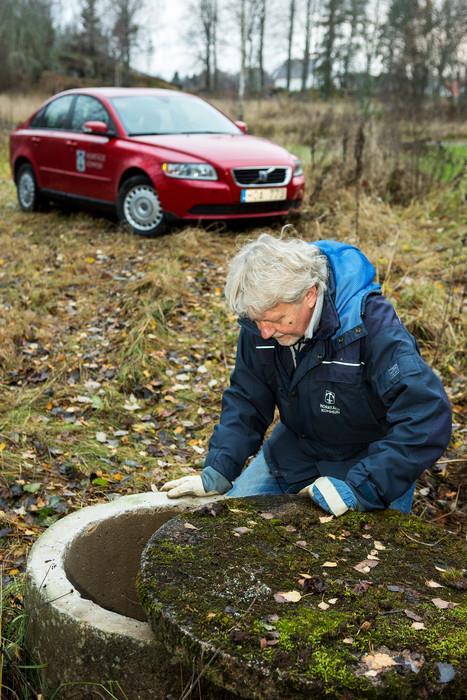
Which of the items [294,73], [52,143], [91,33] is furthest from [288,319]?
[294,73]

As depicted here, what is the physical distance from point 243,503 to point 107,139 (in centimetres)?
676

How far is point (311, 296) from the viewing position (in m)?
2.85

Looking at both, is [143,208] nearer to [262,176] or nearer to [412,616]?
[262,176]

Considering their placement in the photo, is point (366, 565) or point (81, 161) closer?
point (366, 565)

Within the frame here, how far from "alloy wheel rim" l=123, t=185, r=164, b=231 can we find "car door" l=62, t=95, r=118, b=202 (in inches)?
13.7

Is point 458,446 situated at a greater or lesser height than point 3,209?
lesser

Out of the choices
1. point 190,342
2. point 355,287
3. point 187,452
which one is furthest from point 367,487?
point 190,342

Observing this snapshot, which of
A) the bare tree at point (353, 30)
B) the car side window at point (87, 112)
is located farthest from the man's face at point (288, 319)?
the bare tree at point (353, 30)

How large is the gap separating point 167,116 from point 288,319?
680 cm

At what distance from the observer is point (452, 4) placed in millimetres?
23047

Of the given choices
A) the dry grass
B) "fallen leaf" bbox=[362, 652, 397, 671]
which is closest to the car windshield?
"fallen leaf" bbox=[362, 652, 397, 671]

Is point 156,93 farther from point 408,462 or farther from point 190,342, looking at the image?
point 408,462

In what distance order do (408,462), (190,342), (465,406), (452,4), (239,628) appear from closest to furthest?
(239,628) < (408,462) < (465,406) < (190,342) < (452,4)

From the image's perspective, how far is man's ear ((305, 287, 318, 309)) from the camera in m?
2.83
